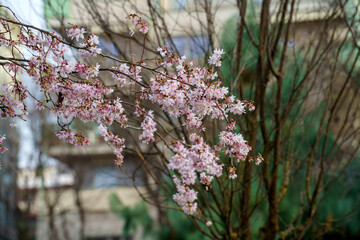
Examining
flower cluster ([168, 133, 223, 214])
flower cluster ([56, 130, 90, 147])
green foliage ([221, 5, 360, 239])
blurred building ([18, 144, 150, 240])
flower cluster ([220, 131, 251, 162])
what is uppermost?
blurred building ([18, 144, 150, 240])

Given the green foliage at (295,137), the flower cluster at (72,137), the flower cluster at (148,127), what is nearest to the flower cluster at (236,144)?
the flower cluster at (148,127)

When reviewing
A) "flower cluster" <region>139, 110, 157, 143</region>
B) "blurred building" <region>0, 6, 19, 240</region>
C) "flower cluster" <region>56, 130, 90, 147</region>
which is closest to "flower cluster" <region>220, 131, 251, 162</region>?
"flower cluster" <region>139, 110, 157, 143</region>

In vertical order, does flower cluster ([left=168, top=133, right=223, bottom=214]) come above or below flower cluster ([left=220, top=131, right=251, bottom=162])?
below

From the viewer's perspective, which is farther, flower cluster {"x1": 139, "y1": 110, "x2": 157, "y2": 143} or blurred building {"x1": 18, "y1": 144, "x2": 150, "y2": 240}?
blurred building {"x1": 18, "y1": 144, "x2": 150, "y2": 240}

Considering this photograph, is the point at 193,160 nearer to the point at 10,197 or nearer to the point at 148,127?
the point at 148,127

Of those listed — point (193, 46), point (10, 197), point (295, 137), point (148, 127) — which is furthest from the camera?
point (10, 197)

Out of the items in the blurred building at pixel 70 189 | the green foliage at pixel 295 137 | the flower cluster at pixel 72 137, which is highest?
the blurred building at pixel 70 189

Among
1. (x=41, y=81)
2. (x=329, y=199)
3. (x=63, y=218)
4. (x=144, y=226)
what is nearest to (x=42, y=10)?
(x=41, y=81)

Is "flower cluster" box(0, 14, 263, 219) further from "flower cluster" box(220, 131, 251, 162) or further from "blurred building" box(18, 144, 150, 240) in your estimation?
"blurred building" box(18, 144, 150, 240)

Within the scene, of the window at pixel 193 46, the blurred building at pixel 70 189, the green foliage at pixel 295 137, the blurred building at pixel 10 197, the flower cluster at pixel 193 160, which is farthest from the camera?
the blurred building at pixel 70 189

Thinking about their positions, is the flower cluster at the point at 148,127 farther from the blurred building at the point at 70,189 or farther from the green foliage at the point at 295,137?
the blurred building at the point at 70,189

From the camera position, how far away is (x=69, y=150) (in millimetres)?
11469

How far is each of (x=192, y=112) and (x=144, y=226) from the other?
6525 millimetres

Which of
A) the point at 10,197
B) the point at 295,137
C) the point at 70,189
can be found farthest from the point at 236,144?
the point at 70,189
